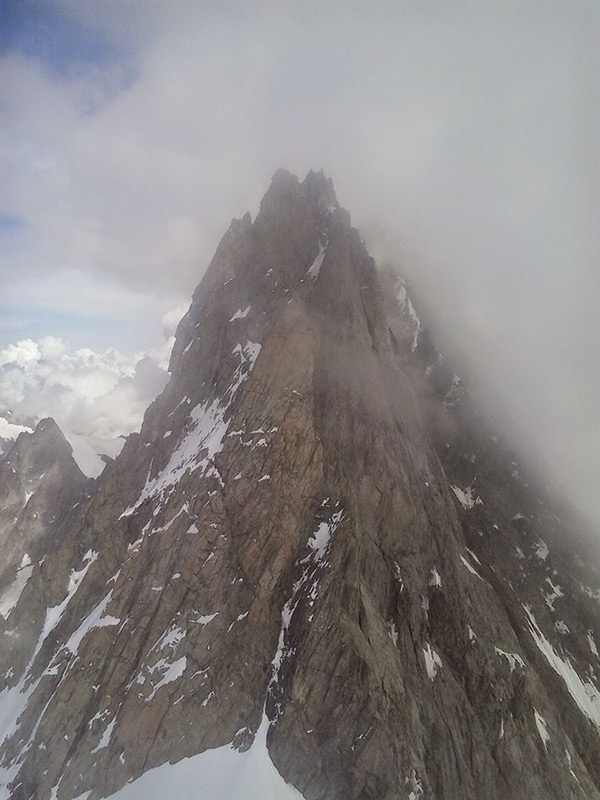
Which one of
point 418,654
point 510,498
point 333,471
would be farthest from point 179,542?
point 510,498

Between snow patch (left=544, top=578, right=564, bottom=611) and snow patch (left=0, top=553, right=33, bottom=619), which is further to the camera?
snow patch (left=544, top=578, right=564, bottom=611)

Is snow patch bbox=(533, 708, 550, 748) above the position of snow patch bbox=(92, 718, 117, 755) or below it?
below

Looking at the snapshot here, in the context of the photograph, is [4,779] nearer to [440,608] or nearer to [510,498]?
[440,608]

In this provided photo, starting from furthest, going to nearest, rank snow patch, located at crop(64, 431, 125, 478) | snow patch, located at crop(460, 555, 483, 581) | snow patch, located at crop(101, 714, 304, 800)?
snow patch, located at crop(64, 431, 125, 478) < snow patch, located at crop(460, 555, 483, 581) < snow patch, located at crop(101, 714, 304, 800)

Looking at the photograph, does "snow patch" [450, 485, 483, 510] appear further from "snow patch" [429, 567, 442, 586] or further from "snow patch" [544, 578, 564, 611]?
"snow patch" [429, 567, 442, 586]

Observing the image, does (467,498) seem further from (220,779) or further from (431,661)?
(220,779)

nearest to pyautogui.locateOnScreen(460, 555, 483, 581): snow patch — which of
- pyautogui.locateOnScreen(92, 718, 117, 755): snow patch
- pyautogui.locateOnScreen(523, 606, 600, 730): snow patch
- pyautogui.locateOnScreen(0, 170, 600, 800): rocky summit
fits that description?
pyautogui.locateOnScreen(0, 170, 600, 800): rocky summit

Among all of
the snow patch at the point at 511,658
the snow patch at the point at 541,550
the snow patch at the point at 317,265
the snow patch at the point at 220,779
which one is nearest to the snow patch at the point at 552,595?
the snow patch at the point at 541,550

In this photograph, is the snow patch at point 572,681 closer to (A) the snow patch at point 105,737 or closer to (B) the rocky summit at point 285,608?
(B) the rocky summit at point 285,608
